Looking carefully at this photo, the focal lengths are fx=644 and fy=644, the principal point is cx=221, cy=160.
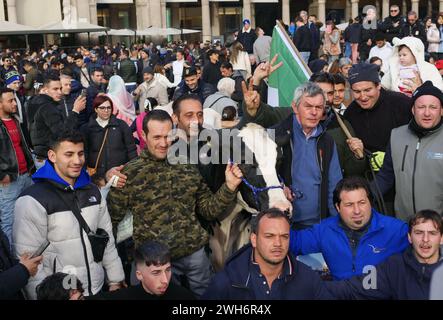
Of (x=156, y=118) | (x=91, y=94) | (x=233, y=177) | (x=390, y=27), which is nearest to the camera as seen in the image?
(x=233, y=177)

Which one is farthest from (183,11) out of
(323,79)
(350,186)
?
(350,186)

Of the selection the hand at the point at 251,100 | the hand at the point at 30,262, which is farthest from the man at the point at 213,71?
the hand at the point at 30,262

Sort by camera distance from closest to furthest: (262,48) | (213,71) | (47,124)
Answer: (47,124) < (213,71) < (262,48)

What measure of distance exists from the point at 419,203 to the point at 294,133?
1.25 m

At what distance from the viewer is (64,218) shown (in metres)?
4.89

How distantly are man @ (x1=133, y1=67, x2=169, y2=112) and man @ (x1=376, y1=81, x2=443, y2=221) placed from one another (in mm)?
8832

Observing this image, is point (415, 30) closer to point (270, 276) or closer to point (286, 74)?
point (286, 74)

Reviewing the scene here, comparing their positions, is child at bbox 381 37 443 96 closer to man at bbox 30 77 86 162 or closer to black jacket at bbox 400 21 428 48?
man at bbox 30 77 86 162

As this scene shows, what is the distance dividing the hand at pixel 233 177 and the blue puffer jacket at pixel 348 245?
2.03ft

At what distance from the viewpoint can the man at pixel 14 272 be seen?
4.40 m

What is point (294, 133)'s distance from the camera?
5797mm

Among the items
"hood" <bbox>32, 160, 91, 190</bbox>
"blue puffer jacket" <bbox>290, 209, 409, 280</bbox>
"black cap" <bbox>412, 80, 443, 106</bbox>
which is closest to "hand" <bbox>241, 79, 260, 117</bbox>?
"black cap" <bbox>412, 80, 443, 106</bbox>

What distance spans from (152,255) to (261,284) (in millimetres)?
797

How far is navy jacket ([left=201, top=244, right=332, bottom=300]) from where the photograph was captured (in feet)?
14.4
